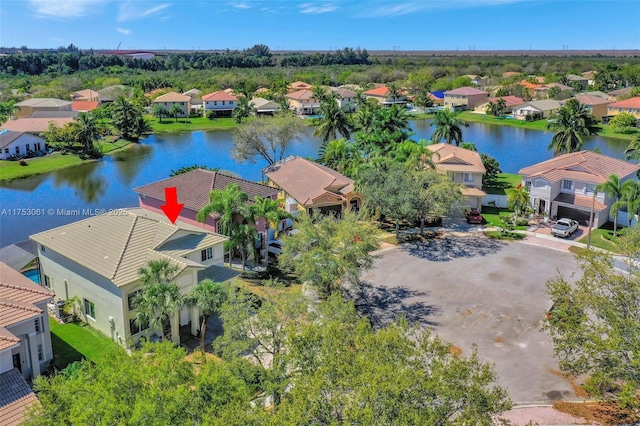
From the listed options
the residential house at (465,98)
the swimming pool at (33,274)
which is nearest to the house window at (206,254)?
the swimming pool at (33,274)

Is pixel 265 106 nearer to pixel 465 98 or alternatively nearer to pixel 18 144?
pixel 465 98

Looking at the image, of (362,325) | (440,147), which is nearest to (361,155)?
(440,147)

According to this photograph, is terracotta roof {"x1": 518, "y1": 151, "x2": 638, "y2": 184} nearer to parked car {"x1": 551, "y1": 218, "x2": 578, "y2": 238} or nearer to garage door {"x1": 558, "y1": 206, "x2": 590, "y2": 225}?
garage door {"x1": 558, "y1": 206, "x2": 590, "y2": 225}

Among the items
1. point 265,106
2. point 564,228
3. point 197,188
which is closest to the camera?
point 197,188

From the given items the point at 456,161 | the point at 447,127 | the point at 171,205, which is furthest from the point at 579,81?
the point at 171,205

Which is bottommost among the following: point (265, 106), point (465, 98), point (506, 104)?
point (265, 106)

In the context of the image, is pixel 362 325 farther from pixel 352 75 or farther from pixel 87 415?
pixel 352 75
